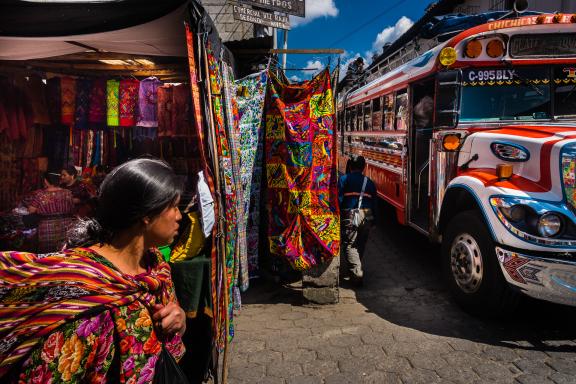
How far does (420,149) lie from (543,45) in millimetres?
2438

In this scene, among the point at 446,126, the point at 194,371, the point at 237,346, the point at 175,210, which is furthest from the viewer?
the point at 446,126

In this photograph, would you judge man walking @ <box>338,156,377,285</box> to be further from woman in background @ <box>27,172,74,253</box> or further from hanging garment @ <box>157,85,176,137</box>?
woman in background @ <box>27,172,74,253</box>

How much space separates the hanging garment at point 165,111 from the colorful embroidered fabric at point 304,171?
43.6 inches

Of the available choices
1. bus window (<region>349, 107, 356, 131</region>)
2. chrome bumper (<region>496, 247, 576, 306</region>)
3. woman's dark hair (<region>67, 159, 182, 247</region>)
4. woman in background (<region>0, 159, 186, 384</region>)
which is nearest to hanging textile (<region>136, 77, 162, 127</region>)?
woman in background (<region>0, 159, 186, 384</region>)

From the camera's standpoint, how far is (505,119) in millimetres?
4422

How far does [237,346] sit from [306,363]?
671 mm

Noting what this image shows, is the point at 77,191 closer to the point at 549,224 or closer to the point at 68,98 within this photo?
the point at 68,98

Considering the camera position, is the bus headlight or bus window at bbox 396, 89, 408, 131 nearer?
the bus headlight

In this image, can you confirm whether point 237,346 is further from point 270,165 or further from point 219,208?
point 270,165

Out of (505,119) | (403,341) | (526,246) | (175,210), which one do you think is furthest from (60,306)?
(505,119)

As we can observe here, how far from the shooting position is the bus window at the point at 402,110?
583 cm

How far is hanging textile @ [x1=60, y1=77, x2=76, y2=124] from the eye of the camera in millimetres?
4203

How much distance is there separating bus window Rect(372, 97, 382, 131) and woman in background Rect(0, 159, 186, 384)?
20.6ft

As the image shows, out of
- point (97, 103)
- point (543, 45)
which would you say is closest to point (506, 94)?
point (543, 45)
